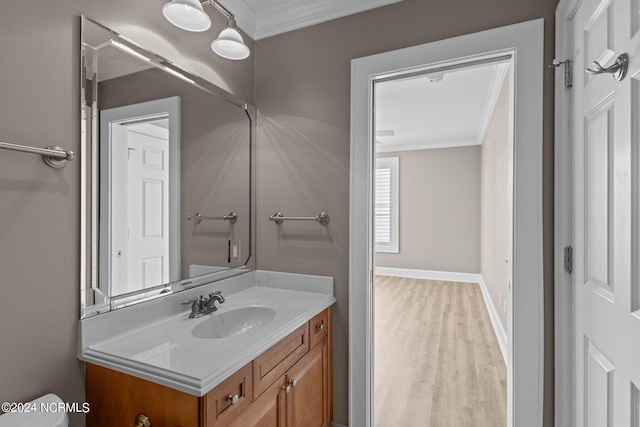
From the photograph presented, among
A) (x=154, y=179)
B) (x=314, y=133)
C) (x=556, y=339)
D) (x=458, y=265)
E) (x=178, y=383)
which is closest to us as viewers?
(x=178, y=383)

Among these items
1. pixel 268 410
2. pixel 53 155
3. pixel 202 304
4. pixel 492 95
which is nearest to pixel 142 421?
pixel 268 410

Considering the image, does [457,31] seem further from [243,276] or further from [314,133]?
[243,276]

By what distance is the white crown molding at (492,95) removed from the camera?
2.81 metres

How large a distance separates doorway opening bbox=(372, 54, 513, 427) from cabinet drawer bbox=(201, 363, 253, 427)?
3.01 ft

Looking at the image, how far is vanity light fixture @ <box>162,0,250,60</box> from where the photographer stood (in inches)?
50.1

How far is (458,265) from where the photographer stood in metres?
5.77

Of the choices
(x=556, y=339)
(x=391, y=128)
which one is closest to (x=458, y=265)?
(x=391, y=128)

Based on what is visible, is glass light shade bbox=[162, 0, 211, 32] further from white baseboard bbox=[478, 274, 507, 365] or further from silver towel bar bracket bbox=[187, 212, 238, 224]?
white baseboard bbox=[478, 274, 507, 365]

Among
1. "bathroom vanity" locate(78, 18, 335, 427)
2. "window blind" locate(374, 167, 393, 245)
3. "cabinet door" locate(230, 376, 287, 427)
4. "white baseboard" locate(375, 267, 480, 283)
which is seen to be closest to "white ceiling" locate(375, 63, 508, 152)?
"window blind" locate(374, 167, 393, 245)

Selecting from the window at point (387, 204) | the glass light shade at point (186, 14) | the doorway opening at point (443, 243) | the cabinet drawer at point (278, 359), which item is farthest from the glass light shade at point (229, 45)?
the window at point (387, 204)

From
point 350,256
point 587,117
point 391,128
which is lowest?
point 350,256

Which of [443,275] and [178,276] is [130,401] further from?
[443,275]

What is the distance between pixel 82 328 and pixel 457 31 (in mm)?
2038

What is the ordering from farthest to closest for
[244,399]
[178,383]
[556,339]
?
1. [556,339]
2. [244,399]
3. [178,383]
